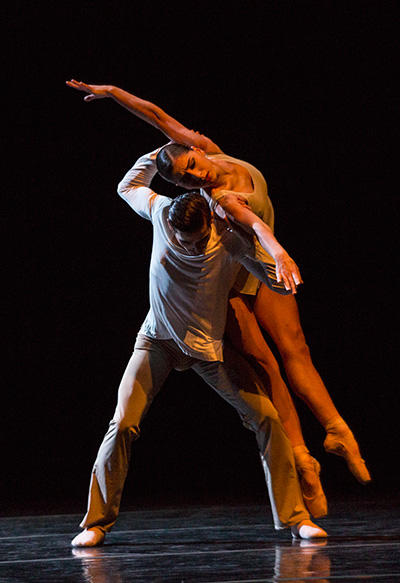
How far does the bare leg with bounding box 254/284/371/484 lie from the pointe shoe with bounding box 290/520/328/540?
0.88 ft

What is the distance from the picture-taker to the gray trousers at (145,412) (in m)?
3.16

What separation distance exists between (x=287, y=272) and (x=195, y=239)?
0.38 metres

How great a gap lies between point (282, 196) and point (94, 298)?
1.27 meters

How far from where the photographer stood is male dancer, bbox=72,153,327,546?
306 centimetres

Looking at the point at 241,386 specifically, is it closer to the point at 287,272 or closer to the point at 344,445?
the point at 344,445

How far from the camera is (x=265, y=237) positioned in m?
2.83

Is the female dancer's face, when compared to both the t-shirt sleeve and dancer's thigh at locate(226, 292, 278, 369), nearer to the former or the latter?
the t-shirt sleeve

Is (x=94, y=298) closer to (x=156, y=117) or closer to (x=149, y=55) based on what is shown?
(x=149, y=55)

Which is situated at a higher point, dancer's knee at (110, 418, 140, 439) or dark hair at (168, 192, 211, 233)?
dark hair at (168, 192, 211, 233)

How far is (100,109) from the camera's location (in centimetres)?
546

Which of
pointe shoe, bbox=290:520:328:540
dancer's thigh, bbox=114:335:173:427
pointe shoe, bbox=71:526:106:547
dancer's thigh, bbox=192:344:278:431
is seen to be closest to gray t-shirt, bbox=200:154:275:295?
dancer's thigh, bbox=192:344:278:431

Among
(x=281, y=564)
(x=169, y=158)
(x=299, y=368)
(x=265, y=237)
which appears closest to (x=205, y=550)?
(x=281, y=564)

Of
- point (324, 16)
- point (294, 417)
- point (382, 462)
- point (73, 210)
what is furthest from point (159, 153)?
point (382, 462)

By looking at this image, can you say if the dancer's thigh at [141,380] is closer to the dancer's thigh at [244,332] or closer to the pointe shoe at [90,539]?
the dancer's thigh at [244,332]
